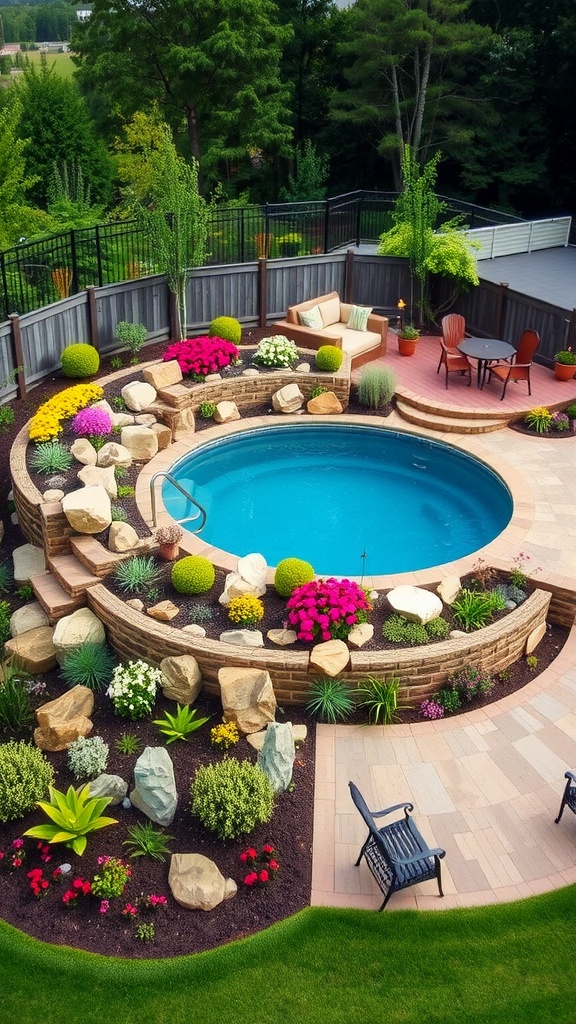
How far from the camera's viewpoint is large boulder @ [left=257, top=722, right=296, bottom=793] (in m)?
7.93

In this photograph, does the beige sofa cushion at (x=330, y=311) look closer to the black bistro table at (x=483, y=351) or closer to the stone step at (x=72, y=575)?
the black bistro table at (x=483, y=351)

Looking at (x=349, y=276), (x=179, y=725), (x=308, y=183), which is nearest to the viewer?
(x=179, y=725)

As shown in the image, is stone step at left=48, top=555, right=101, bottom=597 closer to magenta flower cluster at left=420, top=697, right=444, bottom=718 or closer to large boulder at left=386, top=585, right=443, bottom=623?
Answer: large boulder at left=386, top=585, right=443, bottom=623

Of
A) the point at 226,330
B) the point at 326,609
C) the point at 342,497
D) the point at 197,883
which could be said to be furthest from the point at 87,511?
the point at 226,330

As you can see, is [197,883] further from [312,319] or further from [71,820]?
[312,319]

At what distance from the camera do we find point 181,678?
8914 millimetres

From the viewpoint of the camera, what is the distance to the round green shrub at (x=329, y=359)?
15.6m

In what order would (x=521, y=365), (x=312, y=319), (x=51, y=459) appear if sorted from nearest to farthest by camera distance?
(x=51, y=459) → (x=521, y=365) → (x=312, y=319)

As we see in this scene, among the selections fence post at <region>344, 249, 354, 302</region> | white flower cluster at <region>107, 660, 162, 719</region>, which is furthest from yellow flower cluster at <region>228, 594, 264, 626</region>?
fence post at <region>344, 249, 354, 302</region>

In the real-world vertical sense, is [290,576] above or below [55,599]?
above

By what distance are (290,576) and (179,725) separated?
7.21 feet

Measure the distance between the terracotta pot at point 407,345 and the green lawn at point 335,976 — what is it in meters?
12.6

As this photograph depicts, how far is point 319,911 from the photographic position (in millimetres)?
7012

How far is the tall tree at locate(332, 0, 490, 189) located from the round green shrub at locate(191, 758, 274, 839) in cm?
2562
